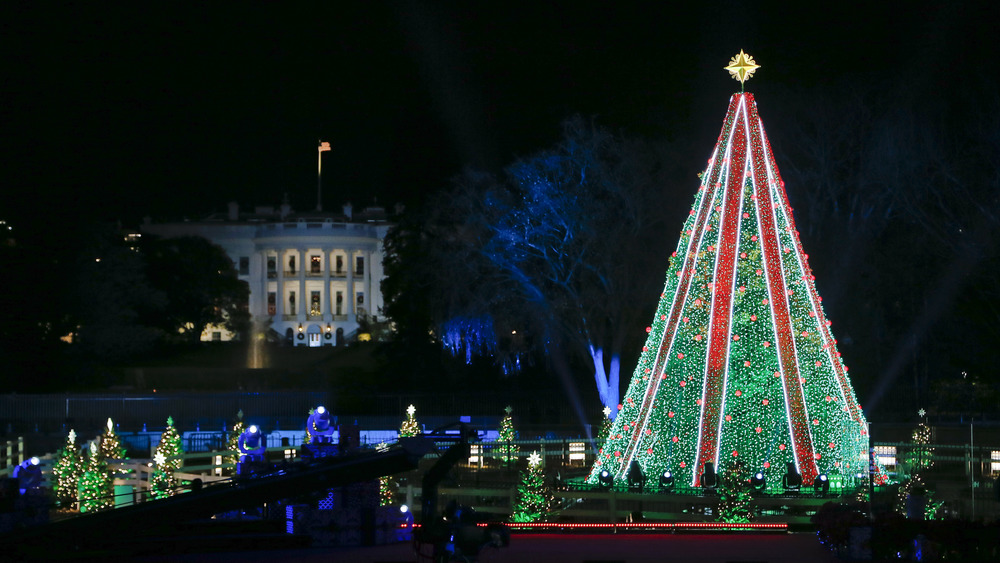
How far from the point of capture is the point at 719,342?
2005 centimetres

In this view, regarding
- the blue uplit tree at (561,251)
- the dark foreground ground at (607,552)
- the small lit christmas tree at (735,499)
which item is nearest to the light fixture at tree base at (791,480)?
the small lit christmas tree at (735,499)

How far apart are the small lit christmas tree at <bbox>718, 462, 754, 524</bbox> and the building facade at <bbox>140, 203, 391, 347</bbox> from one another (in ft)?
255

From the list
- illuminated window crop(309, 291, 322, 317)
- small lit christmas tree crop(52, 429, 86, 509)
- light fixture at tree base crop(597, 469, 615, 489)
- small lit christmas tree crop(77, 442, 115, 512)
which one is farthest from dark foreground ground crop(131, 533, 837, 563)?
illuminated window crop(309, 291, 322, 317)

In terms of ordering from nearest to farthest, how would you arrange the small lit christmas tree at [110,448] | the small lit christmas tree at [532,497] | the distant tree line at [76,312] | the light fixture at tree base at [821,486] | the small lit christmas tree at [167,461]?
the light fixture at tree base at [821,486], the small lit christmas tree at [532,497], the small lit christmas tree at [167,461], the small lit christmas tree at [110,448], the distant tree line at [76,312]

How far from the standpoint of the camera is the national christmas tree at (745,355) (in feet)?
64.9

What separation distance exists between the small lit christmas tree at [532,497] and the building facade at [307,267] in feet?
249

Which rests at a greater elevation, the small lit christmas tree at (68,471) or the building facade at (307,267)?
the building facade at (307,267)

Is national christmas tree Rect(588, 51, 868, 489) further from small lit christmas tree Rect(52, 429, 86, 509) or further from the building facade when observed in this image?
the building facade

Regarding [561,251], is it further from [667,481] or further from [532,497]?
[667,481]

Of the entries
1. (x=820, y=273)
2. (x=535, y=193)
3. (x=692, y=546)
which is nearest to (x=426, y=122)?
(x=535, y=193)

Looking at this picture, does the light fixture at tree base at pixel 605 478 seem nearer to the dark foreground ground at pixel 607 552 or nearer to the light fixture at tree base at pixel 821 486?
the light fixture at tree base at pixel 821 486

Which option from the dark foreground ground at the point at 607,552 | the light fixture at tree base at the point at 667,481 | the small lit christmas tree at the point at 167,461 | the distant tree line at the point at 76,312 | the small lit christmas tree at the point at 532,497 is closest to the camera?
the dark foreground ground at the point at 607,552

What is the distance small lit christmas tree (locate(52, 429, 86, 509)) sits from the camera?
2572 centimetres

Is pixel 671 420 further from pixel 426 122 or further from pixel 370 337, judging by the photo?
pixel 370 337
